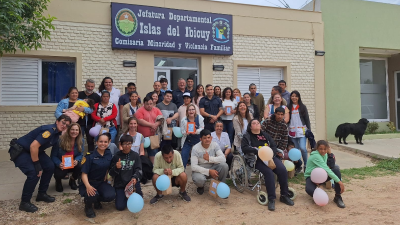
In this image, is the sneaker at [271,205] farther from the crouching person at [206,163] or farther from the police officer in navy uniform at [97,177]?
the police officer in navy uniform at [97,177]

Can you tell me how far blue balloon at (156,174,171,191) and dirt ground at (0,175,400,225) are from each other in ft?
1.16

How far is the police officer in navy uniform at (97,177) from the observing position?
12.6 feet

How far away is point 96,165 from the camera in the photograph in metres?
4.00

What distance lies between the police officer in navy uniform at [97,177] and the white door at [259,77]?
6372 millimetres

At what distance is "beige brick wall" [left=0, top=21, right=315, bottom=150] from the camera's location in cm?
746

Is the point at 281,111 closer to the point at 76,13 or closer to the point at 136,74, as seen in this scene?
the point at 136,74

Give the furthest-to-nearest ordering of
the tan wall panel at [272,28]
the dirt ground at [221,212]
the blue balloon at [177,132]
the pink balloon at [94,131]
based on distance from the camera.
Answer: the tan wall panel at [272,28]
the blue balloon at [177,132]
the pink balloon at [94,131]
the dirt ground at [221,212]

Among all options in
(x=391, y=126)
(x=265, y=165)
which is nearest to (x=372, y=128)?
(x=391, y=126)

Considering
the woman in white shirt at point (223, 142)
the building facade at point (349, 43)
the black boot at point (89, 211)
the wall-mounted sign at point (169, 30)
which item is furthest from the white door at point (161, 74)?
the building facade at point (349, 43)

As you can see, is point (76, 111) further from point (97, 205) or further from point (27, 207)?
point (97, 205)

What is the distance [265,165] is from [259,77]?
231 inches

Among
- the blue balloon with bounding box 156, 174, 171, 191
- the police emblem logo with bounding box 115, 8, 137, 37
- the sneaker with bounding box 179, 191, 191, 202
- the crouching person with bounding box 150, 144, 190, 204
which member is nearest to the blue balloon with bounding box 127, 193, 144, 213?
the blue balloon with bounding box 156, 174, 171, 191

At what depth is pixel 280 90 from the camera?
6754mm

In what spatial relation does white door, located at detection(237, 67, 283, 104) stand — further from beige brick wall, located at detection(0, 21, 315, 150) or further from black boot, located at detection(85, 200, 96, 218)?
black boot, located at detection(85, 200, 96, 218)
